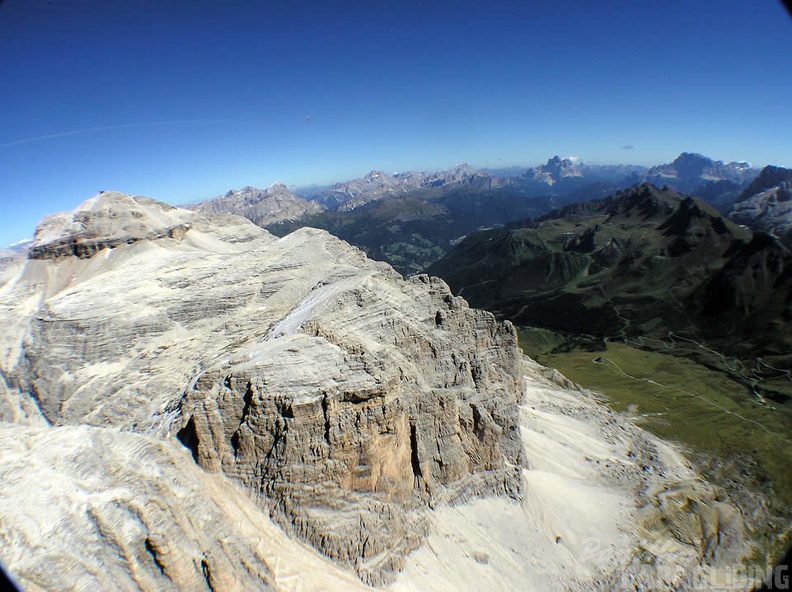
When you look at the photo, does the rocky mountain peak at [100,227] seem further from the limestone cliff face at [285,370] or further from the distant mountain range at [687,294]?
the distant mountain range at [687,294]

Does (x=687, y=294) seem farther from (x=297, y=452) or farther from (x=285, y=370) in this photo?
(x=297, y=452)

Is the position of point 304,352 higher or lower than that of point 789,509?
higher

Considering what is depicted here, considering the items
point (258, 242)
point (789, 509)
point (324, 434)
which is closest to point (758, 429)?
point (789, 509)

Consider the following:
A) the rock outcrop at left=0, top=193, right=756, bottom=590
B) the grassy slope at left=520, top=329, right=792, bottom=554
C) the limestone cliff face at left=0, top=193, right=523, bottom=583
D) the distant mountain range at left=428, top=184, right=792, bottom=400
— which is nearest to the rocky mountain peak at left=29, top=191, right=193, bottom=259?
the limestone cliff face at left=0, top=193, right=523, bottom=583

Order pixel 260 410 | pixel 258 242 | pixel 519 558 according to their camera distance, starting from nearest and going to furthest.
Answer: pixel 260 410 < pixel 519 558 < pixel 258 242

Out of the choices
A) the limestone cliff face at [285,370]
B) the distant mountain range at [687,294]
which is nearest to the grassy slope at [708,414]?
the distant mountain range at [687,294]

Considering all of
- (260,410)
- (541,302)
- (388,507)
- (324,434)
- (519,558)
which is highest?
→ (260,410)

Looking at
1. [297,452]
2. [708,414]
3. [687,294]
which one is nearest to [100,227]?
[297,452]

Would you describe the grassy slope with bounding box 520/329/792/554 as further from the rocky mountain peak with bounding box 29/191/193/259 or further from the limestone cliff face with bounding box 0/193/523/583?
the rocky mountain peak with bounding box 29/191/193/259

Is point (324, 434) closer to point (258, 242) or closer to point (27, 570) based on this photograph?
point (27, 570)
